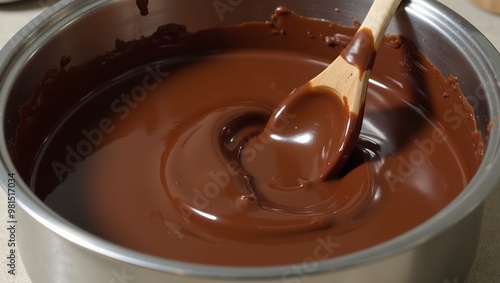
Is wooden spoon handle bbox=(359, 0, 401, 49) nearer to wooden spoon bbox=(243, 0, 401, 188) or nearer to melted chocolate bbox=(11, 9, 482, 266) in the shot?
wooden spoon bbox=(243, 0, 401, 188)

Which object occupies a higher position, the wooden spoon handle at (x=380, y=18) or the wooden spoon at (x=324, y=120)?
the wooden spoon handle at (x=380, y=18)

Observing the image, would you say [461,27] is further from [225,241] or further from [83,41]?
[83,41]

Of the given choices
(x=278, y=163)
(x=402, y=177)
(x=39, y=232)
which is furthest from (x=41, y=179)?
(x=402, y=177)

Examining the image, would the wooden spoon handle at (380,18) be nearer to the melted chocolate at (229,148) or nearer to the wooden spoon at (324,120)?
the wooden spoon at (324,120)

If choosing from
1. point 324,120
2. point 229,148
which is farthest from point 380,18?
point 229,148

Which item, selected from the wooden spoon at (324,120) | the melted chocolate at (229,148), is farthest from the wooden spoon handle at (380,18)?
the melted chocolate at (229,148)

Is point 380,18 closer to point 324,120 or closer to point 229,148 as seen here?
point 324,120
